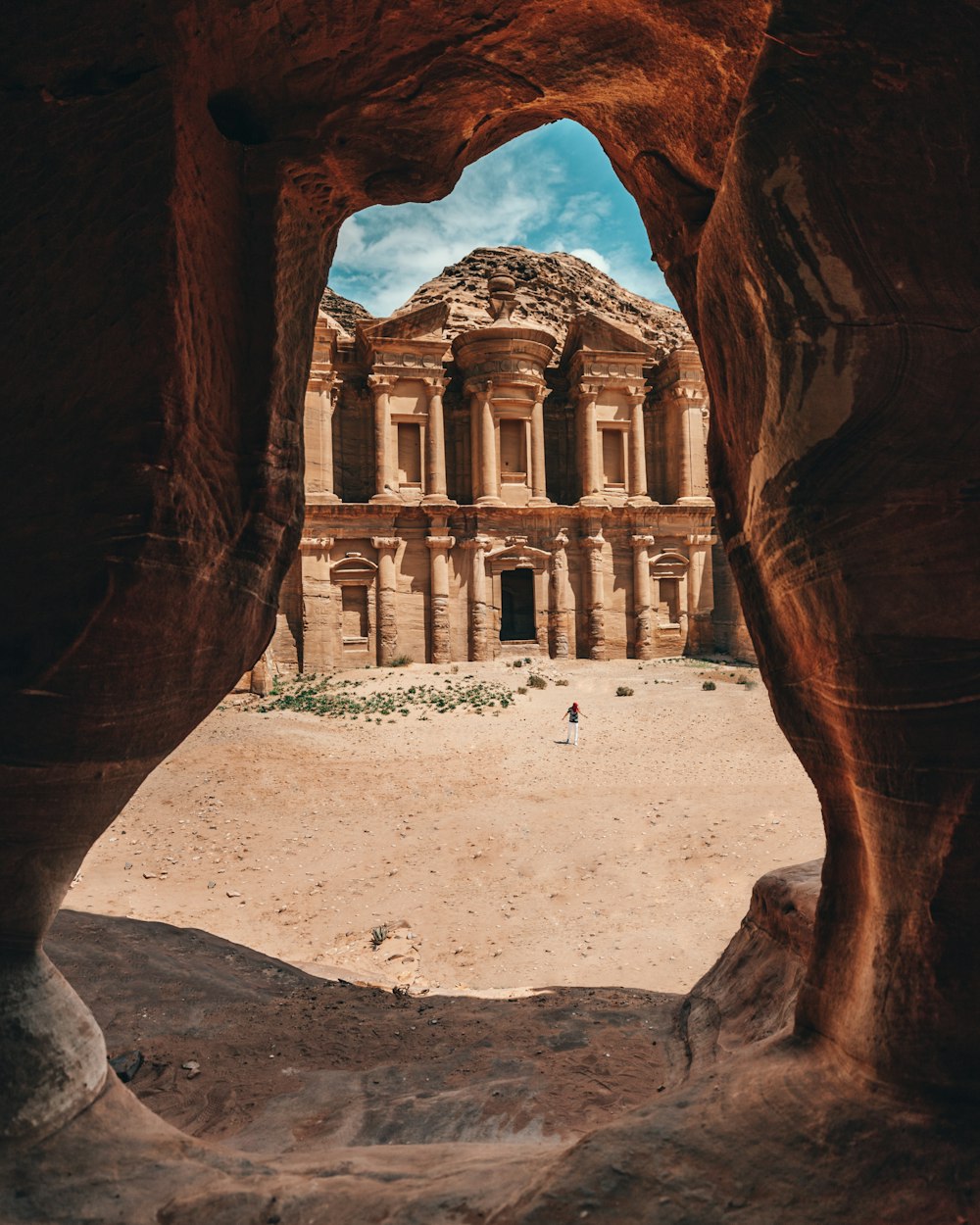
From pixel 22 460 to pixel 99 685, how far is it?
977mm

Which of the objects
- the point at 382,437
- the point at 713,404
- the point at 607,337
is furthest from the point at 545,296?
the point at 713,404

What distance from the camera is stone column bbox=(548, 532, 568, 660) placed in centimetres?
2480

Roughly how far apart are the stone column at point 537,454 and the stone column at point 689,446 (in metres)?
5.30

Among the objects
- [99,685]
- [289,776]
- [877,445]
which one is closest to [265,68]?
[99,685]

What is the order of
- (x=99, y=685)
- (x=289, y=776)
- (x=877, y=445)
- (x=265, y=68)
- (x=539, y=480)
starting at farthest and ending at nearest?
(x=539, y=480) < (x=289, y=776) < (x=265, y=68) < (x=99, y=685) < (x=877, y=445)

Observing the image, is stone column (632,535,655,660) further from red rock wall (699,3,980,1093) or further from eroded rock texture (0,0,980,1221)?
red rock wall (699,3,980,1093)

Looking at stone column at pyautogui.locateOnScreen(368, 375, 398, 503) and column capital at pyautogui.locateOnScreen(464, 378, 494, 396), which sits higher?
column capital at pyautogui.locateOnScreen(464, 378, 494, 396)

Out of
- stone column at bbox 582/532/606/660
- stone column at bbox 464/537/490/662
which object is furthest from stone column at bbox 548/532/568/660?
stone column at bbox 464/537/490/662

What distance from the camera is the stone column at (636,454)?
26.2 meters

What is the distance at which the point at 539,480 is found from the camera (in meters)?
25.6

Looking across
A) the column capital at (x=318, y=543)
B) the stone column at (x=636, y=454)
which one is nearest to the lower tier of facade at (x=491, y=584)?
the column capital at (x=318, y=543)

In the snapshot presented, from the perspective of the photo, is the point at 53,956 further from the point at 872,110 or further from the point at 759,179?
the point at 872,110

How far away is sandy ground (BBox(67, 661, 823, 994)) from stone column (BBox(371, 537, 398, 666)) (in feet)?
23.6

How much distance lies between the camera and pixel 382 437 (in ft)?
80.8
